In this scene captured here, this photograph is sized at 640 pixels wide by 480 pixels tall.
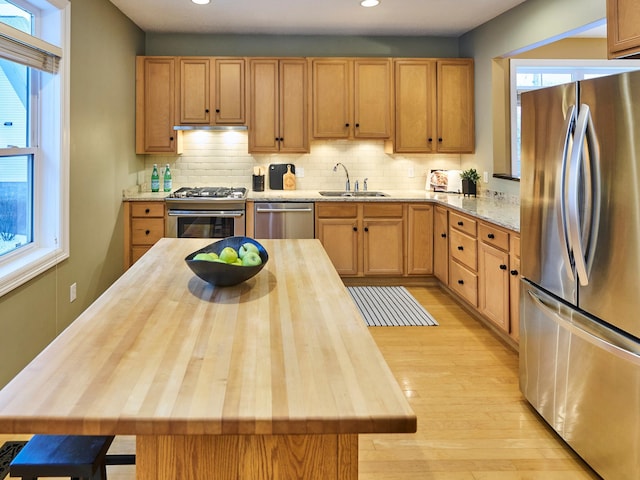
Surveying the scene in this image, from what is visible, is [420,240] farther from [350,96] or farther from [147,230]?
[147,230]

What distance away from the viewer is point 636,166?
1.76 m

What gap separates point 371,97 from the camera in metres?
5.09

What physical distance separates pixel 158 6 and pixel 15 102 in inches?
70.6

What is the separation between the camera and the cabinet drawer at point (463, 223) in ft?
12.7

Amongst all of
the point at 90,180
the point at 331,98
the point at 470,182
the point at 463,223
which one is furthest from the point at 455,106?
the point at 90,180

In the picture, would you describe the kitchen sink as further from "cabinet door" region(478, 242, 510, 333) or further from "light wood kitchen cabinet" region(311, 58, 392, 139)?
"cabinet door" region(478, 242, 510, 333)

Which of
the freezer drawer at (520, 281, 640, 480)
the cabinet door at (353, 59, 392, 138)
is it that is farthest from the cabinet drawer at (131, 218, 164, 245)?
the freezer drawer at (520, 281, 640, 480)

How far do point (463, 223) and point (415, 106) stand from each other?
5.36 ft

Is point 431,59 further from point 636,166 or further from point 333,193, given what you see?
point 636,166

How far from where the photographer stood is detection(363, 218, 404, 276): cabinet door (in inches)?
193

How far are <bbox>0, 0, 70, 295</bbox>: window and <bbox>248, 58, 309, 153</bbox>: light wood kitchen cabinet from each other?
2.02m

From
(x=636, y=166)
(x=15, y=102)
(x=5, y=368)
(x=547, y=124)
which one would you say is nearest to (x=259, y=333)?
(x=636, y=166)

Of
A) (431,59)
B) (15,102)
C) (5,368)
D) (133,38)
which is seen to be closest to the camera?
(5,368)

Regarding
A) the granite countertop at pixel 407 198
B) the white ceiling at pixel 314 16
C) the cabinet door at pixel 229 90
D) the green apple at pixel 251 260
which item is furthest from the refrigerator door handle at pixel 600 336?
the cabinet door at pixel 229 90
